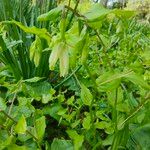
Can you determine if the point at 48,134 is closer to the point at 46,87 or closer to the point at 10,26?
the point at 46,87

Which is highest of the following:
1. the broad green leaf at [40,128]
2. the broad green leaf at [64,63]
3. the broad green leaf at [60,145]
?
the broad green leaf at [64,63]

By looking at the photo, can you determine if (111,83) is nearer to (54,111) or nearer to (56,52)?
(56,52)

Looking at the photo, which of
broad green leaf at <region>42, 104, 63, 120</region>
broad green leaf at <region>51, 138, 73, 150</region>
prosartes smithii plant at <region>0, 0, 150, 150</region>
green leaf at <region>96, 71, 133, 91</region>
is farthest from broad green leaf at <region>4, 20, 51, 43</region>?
broad green leaf at <region>42, 104, 63, 120</region>

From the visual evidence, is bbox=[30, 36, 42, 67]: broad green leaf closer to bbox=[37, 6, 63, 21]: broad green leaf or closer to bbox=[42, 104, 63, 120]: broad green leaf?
bbox=[37, 6, 63, 21]: broad green leaf

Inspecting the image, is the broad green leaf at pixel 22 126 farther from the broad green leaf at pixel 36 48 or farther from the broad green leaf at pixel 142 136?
the broad green leaf at pixel 142 136

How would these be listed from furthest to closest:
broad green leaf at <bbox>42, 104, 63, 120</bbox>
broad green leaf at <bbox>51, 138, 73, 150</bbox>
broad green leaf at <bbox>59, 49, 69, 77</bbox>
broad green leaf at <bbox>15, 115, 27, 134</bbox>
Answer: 1. broad green leaf at <bbox>42, 104, 63, 120</bbox>
2. broad green leaf at <bbox>51, 138, 73, 150</bbox>
3. broad green leaf at <bbox>15, 115, 27, 134</bbox>
4. broad green leaf at <bbox>59, 49, 69, 77</bbox>

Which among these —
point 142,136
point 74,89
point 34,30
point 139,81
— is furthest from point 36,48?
point 74,89

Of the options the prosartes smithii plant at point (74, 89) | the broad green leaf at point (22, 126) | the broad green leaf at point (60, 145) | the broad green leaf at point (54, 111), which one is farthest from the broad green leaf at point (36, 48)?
the broad green leaf at point (54, 111)

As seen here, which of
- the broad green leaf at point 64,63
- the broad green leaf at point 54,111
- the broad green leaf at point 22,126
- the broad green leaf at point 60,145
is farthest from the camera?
the broad green leaf at point 54,111

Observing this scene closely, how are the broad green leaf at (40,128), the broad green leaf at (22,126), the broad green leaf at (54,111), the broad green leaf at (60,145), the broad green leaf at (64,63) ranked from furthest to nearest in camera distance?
the broad green leaf at (54,111)
the broad green leaf at (60,145)
the broad green leaf at (40,128)
the broad green leaf at (22,126)
the broad green leaf at (64,63)

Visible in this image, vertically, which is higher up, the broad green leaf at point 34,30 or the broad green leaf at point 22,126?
the broad green leaf at point 34,30

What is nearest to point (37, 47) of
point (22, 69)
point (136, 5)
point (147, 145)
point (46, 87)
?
point (147, 145)

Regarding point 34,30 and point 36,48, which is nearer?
point 34,30

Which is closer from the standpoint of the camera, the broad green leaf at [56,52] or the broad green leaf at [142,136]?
the broad green leaf at [56,52]
